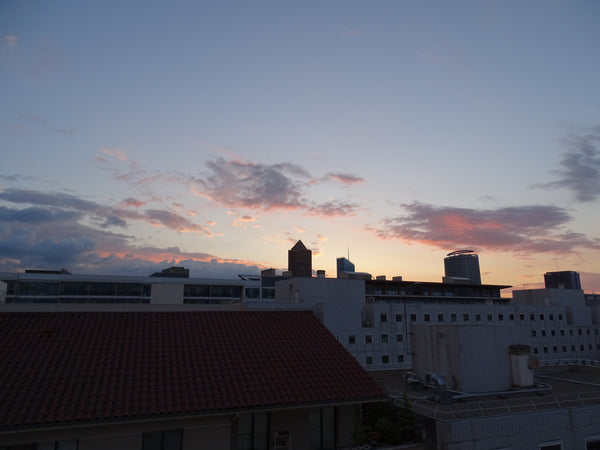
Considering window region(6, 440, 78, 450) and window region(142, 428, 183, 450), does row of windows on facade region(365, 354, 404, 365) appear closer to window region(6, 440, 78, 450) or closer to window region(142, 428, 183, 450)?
window region(142, 428, 183, 450)

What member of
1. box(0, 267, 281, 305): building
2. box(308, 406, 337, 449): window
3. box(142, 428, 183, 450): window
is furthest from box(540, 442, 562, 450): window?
box(0, 267, 281, 305): building

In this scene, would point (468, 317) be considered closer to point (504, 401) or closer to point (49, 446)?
point (504, 401)

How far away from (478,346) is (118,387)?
28730 millimetres

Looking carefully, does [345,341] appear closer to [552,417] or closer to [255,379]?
[552,417]

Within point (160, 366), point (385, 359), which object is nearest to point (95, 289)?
point (385, 359)

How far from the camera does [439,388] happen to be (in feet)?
83.1

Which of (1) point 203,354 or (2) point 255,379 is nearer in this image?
(2) point 255,379

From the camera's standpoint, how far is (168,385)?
14836 mm

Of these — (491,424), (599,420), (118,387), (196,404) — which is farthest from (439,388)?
(118,387)

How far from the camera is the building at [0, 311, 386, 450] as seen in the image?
1316 cm

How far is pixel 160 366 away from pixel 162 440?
2.80 meters

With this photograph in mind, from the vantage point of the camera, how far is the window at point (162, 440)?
45.7 ft

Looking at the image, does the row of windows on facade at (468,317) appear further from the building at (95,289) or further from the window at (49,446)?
the window at (49,446)

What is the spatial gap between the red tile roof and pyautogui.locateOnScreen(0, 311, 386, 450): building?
43 millimetres
